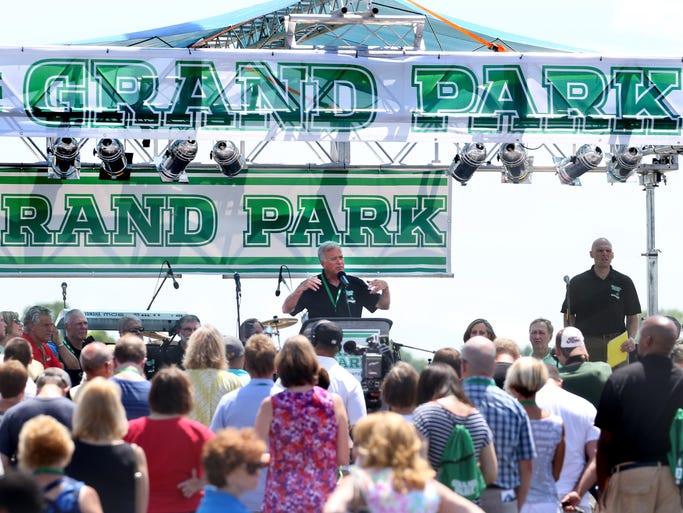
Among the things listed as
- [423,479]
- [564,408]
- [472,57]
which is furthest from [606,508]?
[472,57]

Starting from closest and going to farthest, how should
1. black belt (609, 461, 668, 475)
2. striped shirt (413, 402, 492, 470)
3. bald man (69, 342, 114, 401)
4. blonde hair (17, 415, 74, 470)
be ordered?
blonde hair (17, 415, 74, 470), striped shirt (413, 402, 492, 470), bald man (69, 342, 114, 401), black belt (609, 461, 668, 475)

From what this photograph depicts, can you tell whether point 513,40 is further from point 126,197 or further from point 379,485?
point 379,485

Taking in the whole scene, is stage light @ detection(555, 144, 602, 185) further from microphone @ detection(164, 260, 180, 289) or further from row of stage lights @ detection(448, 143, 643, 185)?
microphone @ detection(164, 260, 180, 289)

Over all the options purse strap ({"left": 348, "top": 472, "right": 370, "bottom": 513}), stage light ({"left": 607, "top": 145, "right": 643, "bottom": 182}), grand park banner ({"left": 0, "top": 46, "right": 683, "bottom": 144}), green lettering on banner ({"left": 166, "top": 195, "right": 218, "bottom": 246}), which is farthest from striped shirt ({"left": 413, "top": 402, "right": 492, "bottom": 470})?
green lettering on banner ({"left": 166, "top": 195, "right": 218, "bottom": 246})

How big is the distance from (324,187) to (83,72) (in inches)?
114

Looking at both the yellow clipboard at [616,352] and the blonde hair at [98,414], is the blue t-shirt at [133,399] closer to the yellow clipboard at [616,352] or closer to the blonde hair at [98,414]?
the blonde hair at [98,414]

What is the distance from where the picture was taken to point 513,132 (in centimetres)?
979

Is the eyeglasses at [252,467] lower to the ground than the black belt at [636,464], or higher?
higher

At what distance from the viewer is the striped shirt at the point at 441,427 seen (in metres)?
5.28

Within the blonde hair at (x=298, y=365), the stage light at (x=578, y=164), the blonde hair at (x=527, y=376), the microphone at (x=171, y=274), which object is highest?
the stage light at (x=578, y=164)

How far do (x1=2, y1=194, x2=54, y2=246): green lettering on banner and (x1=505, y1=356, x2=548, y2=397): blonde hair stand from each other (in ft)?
21.5

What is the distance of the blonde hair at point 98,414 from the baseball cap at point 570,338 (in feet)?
10.5

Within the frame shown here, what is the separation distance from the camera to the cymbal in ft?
34.7

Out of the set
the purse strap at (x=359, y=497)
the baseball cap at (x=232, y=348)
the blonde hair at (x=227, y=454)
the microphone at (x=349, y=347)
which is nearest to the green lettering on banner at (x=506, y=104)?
the microphone at (x=349, y=347)
